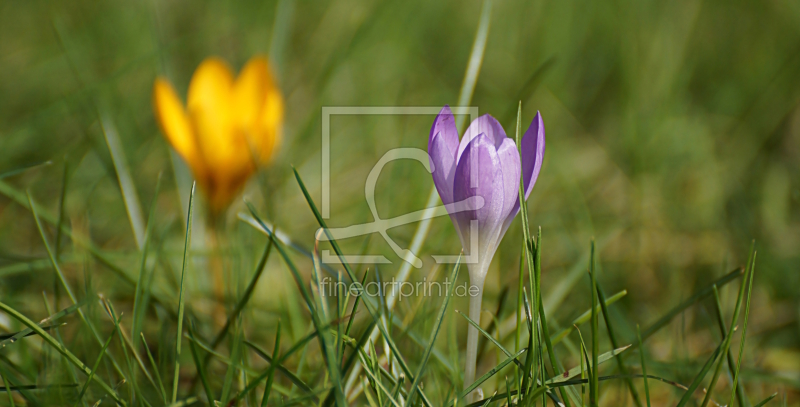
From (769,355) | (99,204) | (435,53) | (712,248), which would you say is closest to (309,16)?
(435,53)

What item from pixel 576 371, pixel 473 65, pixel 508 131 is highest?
pixel 473 65

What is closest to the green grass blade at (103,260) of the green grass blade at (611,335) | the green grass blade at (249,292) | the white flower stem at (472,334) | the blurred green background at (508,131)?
the blurred green background at (508,131)

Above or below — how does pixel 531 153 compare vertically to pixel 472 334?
above

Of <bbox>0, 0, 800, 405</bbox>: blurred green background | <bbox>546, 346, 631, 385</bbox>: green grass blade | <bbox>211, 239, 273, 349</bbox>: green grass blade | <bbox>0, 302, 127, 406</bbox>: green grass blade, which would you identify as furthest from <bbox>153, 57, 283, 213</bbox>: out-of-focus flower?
<bbox>546, 346, 631, 385</bbox>: green grass blade

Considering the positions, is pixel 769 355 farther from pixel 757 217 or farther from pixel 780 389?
pixel 757 217

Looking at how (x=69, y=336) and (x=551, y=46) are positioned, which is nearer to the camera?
(x=69, y=336)

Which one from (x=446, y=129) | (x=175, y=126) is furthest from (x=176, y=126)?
(x=446, y=129)

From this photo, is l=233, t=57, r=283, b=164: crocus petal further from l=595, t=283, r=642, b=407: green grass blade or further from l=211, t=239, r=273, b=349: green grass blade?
l=595, t=283, r=642, b=407: green grass blade

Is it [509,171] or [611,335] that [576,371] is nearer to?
[611,335]

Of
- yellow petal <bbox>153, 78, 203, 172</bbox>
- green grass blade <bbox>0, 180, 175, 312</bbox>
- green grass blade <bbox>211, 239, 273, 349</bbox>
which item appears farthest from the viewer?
yellow petal <bbox>153, 78, 203, 172</bbox>
